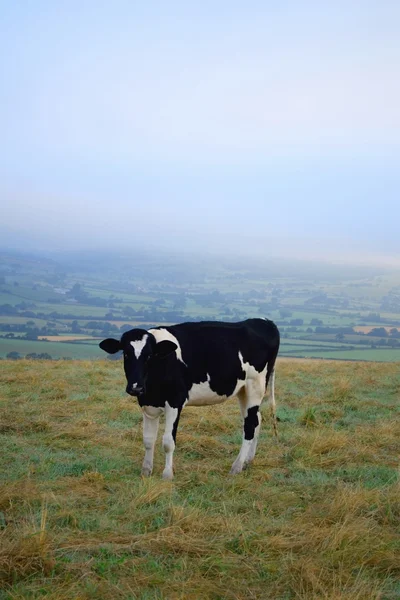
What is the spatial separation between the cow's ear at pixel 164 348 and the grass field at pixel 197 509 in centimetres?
154

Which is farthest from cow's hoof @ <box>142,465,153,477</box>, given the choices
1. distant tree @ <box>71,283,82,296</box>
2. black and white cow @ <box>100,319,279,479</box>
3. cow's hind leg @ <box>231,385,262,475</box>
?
distant tree @ <box>71,283,82,296</box>

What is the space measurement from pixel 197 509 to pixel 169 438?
212 cm

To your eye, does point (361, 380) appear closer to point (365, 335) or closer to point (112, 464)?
point (112, 464)

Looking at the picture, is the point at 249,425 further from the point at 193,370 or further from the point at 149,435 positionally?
the point at 149,435

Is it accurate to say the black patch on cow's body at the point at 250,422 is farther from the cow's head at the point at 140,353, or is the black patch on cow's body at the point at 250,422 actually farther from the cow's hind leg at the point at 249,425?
the cow's head at the point at 140,353

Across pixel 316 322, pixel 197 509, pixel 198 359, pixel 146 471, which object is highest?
pixel 198 359

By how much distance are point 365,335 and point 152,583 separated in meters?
45.2

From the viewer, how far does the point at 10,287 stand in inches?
2702

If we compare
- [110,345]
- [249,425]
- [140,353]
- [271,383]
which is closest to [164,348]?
[140,353]

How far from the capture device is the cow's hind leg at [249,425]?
8.33 m

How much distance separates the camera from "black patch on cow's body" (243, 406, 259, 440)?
8.61 metres

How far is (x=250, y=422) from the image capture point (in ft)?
28.7

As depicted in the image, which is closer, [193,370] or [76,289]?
[193,370]

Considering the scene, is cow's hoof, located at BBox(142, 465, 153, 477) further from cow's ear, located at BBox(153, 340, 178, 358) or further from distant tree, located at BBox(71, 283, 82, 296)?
distant tree, located at BBox(71, 283, 82, 296)
